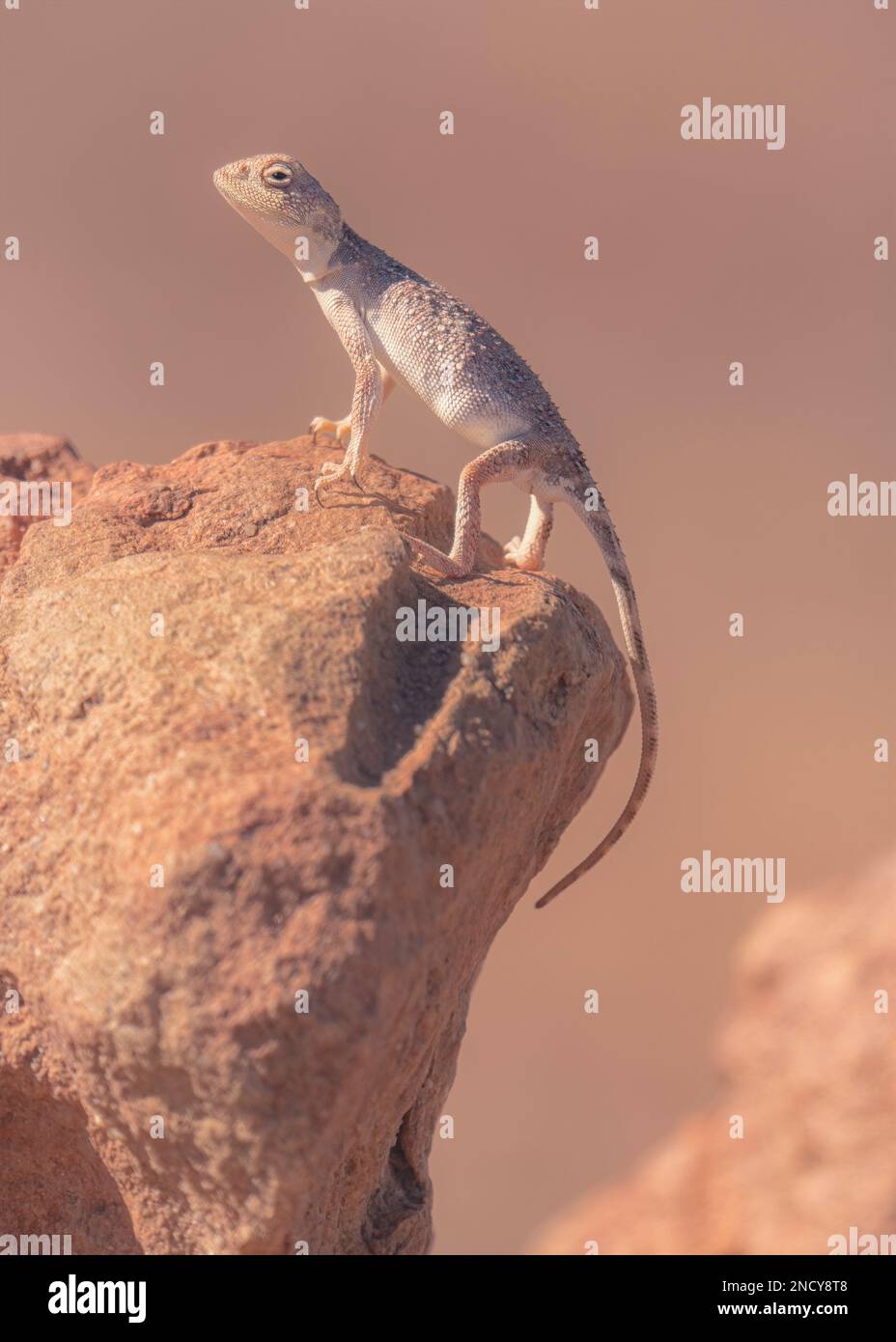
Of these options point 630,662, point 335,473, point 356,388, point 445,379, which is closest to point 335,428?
point 356,388

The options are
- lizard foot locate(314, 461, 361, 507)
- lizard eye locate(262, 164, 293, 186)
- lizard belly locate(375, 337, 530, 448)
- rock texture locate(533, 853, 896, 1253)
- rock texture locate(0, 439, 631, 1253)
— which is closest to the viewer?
rock texture locate(0, 439, 631, 1253)

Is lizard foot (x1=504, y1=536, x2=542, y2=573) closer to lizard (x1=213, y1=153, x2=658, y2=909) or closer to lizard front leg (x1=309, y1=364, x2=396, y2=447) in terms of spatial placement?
lizard (x1=213, y1=153, x2=658, y2=909)

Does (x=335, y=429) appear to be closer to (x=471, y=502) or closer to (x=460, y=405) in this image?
(x=460, y=405)

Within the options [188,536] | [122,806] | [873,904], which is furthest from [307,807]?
[873,904]

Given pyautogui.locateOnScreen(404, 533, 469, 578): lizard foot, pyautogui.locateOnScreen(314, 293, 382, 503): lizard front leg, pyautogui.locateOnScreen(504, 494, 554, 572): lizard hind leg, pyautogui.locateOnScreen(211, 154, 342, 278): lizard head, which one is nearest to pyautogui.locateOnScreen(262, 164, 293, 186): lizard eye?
pyautogui.locateOnScreen(211, 154, 342, 278): lizard head

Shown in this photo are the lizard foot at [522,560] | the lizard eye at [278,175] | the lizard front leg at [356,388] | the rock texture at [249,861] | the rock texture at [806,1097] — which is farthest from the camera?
the rock texture at [806,1097]

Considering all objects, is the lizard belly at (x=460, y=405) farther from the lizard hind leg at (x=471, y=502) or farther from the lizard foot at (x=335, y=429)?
the lizard foot at (x=335, y=429)

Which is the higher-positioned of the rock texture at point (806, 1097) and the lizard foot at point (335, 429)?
the lizard foot at point (335, 429)

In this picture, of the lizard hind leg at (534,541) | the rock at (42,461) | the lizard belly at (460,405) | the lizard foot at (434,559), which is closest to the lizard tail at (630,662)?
the lizard hind leg at (534,541)
